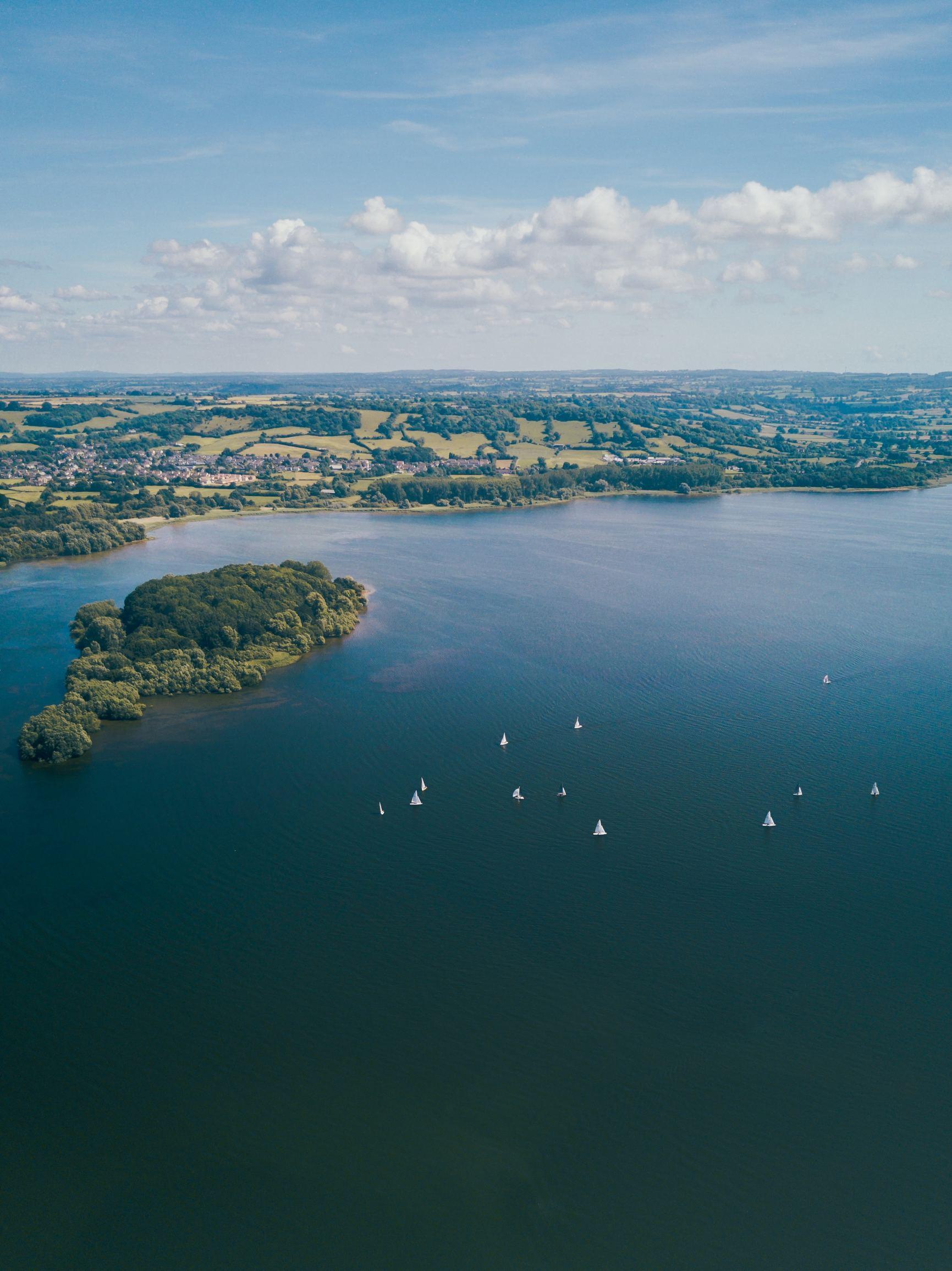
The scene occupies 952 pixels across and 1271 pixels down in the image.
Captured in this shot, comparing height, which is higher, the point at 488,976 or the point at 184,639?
the point at 184,639

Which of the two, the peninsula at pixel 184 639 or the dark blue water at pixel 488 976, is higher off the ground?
the peninsula at pixel 184 639

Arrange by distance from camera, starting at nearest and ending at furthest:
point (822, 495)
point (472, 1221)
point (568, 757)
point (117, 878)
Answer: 1. point (472, 1221)
2. point (117, 878)
3. point (568, 757)
4. point (822, 495)

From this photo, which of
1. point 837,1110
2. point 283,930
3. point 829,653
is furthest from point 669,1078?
point 829,653

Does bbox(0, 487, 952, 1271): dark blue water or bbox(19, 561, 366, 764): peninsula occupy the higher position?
bbox(19, 561, 366, 764): peninsula

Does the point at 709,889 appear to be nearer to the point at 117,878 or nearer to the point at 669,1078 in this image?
the point at 669,1078

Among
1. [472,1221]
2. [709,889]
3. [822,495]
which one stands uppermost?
[822,495]
